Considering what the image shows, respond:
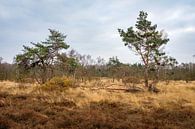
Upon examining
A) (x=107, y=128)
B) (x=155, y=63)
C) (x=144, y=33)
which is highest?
(x=144, y=33)

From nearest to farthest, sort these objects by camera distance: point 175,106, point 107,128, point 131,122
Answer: point 107,128 → point 131,122 → point 175,106

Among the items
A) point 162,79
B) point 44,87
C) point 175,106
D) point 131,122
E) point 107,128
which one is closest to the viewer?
point 107,128

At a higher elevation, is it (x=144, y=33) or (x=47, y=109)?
(x=144, y=33)

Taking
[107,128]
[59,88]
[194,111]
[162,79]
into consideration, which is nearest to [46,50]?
[59,88]

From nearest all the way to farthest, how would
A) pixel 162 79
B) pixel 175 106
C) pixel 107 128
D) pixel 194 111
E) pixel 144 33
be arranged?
1. pixel 107 128
2. pixel 194 111
3. pixel 175 106
4. pixel 144 33
5. pixel 162 79

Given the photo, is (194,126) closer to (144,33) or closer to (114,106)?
(114,106)

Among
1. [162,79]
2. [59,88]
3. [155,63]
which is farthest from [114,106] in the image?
[162,79]

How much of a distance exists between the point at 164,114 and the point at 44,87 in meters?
13.0

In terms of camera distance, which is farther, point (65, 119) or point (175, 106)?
point (175, 106)

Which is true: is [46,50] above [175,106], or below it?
above

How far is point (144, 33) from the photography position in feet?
114

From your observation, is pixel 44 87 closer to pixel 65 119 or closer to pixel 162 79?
pixel 65 119

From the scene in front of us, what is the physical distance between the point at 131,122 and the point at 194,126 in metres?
2.23

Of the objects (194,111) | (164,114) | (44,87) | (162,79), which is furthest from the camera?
(162,79)
